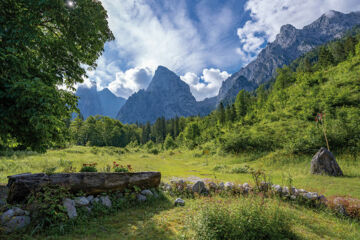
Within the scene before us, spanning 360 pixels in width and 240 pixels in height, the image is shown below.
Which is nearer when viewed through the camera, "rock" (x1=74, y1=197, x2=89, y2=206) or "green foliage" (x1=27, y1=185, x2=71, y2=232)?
"green foliage" (x1=27, y1=185, x2=71, y2=232)

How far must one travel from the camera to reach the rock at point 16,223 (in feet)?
13.5

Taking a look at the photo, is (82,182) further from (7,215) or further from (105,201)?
(7,215)

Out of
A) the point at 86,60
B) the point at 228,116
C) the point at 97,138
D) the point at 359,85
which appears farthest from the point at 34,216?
the point at 97,138

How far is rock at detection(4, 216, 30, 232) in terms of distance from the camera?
4.10 metres

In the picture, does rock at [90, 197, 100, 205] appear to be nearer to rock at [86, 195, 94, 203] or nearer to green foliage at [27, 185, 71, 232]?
rock at [86, 195, 94, 203]

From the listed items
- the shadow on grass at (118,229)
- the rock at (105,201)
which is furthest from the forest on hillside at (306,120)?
the shadow on grass at (118,229)

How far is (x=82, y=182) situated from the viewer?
244 inches

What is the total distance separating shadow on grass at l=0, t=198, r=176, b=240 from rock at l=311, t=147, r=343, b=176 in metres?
13.6

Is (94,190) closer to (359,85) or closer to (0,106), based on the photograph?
(0,106)

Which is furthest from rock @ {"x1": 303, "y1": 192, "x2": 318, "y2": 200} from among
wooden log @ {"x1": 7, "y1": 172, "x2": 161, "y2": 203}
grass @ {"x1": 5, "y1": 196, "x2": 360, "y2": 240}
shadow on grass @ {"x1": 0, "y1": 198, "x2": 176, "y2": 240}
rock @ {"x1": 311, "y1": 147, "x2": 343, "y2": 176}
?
wooden log @ {"x1": 7, "y1": 172, "x2": 161, "y2": 203}

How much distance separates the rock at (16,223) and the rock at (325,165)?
17589mm

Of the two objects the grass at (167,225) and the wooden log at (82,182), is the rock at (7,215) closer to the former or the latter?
the grass at (167,225)

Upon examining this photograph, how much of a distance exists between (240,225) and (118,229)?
3695 mm

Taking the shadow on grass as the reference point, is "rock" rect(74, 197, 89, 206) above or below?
above
